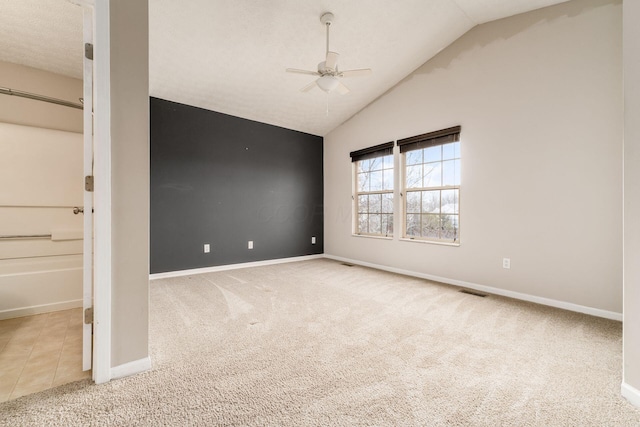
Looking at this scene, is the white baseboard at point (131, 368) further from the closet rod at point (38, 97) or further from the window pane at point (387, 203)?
the window pane at point (387, 203)

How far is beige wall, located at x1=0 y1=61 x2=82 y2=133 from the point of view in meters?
2.65

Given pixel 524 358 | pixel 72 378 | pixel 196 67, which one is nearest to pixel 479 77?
pixel 524 358

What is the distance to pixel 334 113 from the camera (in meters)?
4.85

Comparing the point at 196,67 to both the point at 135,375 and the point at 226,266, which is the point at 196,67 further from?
the point at 135,375

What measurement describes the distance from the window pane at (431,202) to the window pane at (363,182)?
1157 millimetres

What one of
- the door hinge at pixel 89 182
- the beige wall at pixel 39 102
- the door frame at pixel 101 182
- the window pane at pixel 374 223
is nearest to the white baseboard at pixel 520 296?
the window pane at pixel 374 223

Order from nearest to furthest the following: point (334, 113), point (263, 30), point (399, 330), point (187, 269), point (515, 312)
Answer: point (399, 330)
point (515, 312)
point (263, 30)
point (187, 269)
point (334, 113)

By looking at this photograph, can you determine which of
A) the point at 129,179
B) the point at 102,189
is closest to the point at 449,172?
the point at 129,179

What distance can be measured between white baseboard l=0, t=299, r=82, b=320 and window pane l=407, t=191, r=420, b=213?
4.13 m

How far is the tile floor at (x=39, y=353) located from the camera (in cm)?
155

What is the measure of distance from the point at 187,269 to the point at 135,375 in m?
2.64

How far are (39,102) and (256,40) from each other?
7.40ft

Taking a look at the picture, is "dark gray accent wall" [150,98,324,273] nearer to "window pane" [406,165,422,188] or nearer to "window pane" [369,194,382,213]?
"window pane" [369,194,382,213]

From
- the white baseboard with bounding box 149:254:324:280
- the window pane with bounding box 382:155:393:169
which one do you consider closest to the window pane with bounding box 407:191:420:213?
the window pane with bounding box 382:155:393:169
